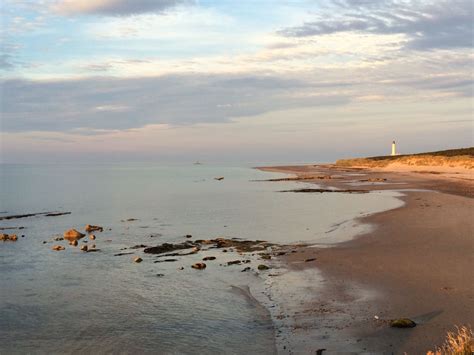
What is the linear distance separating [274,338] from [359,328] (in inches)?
81.0

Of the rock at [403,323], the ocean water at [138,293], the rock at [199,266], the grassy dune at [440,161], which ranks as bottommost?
the ocean water at [138,293]

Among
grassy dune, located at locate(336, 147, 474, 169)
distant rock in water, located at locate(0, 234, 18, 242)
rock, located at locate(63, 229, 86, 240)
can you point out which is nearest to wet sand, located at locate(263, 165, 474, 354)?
rock, located at locate(63, 229, 86, 240)

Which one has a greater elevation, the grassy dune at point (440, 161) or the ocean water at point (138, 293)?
the grassy dune at point (440, 161)

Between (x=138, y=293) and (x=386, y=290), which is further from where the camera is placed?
(x=138, y=293)

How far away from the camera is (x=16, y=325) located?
40.8 ft

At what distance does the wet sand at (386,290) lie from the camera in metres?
10.5

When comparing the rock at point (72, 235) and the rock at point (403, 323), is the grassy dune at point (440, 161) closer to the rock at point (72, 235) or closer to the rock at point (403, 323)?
the rock at point (72, 235)

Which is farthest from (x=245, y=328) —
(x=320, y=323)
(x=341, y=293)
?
(x=341, y=293)

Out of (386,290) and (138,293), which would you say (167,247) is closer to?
(138,293)

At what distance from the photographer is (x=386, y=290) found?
14.1 m

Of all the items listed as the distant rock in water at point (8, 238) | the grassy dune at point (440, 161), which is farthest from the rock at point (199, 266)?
the grassy dune at point (440, 161)

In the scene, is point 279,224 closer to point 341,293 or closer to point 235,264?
point 235,264

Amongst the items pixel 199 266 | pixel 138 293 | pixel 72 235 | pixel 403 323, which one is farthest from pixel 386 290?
pixel 72 235

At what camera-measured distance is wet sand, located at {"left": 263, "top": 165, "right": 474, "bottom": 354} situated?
10500mm
